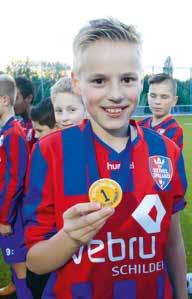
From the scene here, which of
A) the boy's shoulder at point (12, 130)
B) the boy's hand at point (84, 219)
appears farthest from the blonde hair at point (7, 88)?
the boy's hand at point (84, 219)

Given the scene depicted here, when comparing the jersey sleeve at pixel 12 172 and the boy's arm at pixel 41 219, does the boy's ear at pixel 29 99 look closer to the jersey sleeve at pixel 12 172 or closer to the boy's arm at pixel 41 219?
the jersey sleeve at pixel 12 172

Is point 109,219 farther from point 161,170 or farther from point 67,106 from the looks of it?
point 67,106

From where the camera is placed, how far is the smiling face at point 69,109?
322 cm

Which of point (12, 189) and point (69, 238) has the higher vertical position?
point (69, 238)

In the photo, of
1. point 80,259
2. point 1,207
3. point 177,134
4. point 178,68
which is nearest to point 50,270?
point 80,259

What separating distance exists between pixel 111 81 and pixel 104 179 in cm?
38

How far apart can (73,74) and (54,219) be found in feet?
1.96

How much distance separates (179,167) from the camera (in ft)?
5.99

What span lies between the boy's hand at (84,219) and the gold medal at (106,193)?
139 millimetres

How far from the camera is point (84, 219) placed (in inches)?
52.3

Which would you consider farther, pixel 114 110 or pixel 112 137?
pixel 112 137

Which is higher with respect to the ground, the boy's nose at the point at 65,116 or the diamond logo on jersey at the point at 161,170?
the boy's nose at the point at 65,116

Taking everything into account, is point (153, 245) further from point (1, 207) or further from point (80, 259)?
point (1, 207)

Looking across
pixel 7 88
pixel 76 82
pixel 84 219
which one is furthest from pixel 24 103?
pixel 84 219
